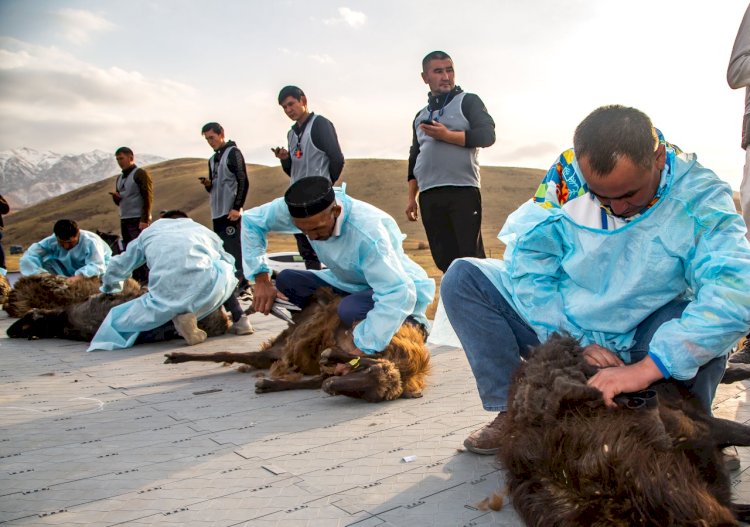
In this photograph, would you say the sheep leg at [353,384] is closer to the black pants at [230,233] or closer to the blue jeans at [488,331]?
the blue jeans at [488,331]

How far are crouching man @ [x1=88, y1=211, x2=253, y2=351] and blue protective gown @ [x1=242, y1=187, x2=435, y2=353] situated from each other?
129 centimetres

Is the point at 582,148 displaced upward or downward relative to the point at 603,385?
upward

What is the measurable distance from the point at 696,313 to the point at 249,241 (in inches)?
136

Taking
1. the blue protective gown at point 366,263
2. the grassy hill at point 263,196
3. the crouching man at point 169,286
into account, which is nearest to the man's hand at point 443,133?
the blue protective gown at point 366,263

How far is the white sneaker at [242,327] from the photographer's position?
645cm

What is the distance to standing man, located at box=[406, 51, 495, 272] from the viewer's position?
5.27 meters

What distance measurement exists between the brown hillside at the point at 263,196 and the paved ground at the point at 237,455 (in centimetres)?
4704

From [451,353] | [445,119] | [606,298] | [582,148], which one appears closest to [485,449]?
[606,298]

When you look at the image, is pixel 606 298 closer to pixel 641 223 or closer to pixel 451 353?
pixel 641 223

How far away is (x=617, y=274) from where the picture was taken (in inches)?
95.7

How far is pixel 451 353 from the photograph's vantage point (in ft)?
16.7

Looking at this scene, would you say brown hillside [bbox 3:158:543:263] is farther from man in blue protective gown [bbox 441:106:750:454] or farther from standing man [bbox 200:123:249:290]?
man in blue protective gown [bbox 441:106:750:454]

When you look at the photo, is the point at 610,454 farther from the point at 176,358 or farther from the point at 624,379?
the point at 176,358

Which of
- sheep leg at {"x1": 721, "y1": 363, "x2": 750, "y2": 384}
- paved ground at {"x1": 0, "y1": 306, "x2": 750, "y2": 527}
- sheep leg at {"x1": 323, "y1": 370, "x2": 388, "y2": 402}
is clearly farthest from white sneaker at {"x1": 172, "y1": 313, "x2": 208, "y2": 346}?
sheep leg at {"x1": 721, "y1": 363, "x2": 750, "y2": 384}
